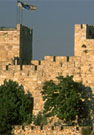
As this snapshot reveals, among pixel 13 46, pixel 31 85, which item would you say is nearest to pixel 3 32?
pixel 13 46

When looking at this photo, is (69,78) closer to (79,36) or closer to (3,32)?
(79,36)

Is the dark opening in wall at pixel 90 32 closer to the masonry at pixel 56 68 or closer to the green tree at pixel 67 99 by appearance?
the masonry at pixel 56 68

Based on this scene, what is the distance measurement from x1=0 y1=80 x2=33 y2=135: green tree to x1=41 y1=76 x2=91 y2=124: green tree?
4.30 ft

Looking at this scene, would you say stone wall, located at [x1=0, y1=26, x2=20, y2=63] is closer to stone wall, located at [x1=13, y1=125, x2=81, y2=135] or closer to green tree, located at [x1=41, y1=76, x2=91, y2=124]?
green tree, located at [x1=41, y1=76, x2=91, y2=124]

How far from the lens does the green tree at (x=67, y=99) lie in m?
46.6

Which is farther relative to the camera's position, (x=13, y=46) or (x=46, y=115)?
(x=13, y=46)

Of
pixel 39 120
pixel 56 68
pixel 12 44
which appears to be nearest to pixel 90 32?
pixel 56 68

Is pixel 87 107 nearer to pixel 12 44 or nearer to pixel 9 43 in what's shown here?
pixel 12 44

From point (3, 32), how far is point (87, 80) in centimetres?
758

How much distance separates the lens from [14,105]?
1903 inches

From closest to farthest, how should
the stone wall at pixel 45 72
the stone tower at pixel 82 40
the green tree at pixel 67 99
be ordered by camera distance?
1. the green tree at pixel 67 99
2. the stone wall at pixel 45 72
3. the stone tower at pixel 82 40

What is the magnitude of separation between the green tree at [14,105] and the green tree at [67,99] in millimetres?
1312

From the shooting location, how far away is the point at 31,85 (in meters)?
49.2

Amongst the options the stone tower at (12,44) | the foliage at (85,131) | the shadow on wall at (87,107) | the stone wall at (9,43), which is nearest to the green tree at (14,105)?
the shadow on wall at (87,107)
